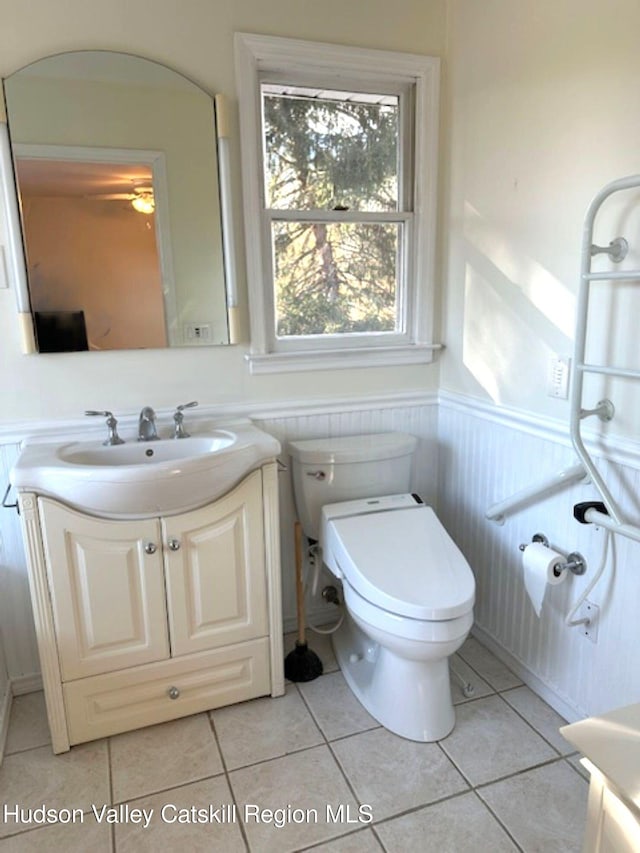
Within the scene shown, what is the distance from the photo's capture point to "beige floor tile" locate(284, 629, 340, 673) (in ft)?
6.81

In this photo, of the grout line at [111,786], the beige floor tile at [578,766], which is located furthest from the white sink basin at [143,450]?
the beige floor tile at [578,766]

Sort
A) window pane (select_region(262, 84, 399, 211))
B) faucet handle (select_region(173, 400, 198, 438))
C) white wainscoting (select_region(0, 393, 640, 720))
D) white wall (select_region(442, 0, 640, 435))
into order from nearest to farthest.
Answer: white wall (select_region(442, 0, 640, 435)) → white wainscoting (select_region(0, 393, 640, 720)) → faucet handle (select_region(173, 400, 198, 438)) → window pane (select_region(262, 84, 399, 211))

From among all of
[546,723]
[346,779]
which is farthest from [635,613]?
[346,779]

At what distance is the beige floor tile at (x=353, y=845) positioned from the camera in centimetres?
139

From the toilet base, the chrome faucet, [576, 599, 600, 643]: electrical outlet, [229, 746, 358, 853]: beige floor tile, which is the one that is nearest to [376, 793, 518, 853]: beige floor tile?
[229, 746, 358, 853]: beige floor tile

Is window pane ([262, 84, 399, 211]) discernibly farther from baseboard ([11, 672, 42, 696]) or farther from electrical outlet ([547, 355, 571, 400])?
baseboard ([11, 672, 42, 696])

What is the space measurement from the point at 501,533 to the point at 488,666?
47 centimetres

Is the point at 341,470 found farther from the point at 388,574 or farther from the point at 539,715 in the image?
the point at 539,715

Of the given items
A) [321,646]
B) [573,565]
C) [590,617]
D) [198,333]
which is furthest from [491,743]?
[198,333]

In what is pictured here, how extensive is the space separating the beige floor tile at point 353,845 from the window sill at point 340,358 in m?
1.37

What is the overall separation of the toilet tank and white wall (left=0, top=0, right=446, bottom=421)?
10.1 inches

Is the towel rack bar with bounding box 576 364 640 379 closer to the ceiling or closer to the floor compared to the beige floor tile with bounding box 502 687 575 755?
closer to the ceiling

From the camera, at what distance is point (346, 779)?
159cm

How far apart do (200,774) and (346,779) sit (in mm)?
398
